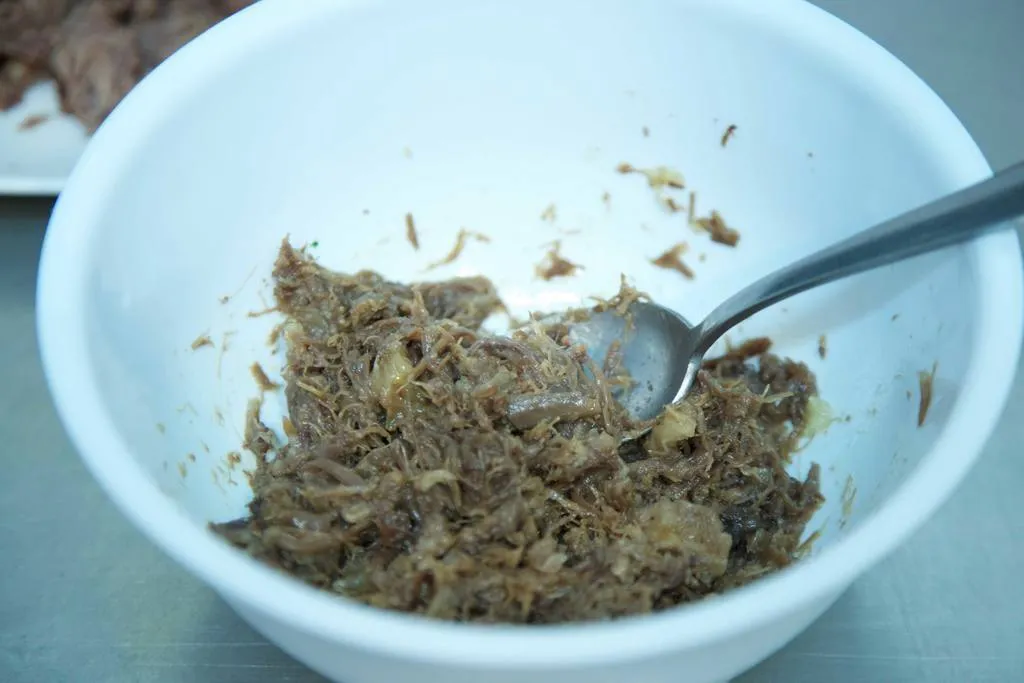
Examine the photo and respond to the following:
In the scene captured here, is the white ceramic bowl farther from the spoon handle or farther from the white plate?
the white plate

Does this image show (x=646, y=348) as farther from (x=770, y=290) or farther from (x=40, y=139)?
(x=40, y=139)

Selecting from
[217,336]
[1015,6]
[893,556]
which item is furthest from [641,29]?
[1015,6]

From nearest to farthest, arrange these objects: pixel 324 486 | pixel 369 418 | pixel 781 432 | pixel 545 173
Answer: pixel 324 486, pixel 369 418, pixel 781 432, pixel 545 173

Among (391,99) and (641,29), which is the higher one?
(641,29)

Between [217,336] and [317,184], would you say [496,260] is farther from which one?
[217,336]

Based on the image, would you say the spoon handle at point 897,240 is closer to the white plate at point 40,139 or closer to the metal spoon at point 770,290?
the metal spoon at point 770,290

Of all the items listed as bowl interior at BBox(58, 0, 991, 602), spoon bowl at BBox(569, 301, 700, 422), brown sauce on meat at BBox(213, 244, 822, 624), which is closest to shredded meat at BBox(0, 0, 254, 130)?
bowl interior at BBox(58, 0, 991, 602)

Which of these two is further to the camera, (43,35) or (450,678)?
(43,35)

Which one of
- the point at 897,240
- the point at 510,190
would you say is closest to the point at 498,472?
the point at 897,240
